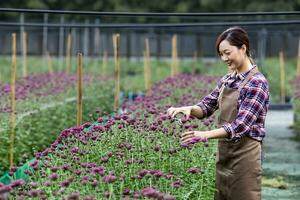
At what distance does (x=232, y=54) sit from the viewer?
12.3 ft

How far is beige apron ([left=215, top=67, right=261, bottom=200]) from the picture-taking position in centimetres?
384

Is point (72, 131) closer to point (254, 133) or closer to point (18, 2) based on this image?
point (254, 133)

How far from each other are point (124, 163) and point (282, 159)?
5794mm

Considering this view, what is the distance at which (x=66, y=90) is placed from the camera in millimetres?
10156


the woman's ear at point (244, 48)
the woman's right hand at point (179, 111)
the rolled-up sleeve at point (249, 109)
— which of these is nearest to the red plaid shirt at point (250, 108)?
the rolled-up sleeve at point (249, 109)

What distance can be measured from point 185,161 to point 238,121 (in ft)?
1.95

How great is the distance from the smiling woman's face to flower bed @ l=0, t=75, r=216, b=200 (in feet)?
1.38

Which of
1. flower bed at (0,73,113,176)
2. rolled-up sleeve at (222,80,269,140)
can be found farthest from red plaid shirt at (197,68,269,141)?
flower bed at (0,73,113,176)

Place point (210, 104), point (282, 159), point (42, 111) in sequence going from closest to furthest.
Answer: point (210, 104) < point (42, 111) < point (282, 159)

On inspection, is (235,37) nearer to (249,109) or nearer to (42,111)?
(249,109)

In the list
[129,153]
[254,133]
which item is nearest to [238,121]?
[254,133]

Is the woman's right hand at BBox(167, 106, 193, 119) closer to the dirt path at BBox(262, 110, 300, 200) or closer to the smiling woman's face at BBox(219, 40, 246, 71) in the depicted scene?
the smiling woman's face at BBox(219, 40, 246, 71)

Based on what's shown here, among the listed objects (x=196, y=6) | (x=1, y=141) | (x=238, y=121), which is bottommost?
(x=1, y=141)

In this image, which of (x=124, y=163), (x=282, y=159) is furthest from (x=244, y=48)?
(x=282, y=159)
